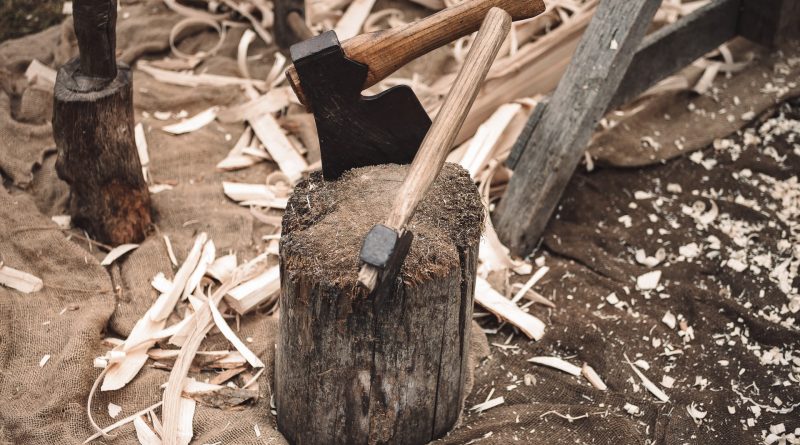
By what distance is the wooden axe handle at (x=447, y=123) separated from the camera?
2102 mm

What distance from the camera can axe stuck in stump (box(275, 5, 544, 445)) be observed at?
2246mm

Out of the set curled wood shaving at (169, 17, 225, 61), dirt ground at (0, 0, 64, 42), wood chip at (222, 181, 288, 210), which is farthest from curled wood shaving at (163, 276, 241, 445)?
dirt ground at (0, 0, 64, 42)

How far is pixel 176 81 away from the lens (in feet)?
14.2

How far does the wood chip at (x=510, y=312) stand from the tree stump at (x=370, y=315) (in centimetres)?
57

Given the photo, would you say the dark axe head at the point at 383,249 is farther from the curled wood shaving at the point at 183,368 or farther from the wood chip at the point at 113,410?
the wood chip at the point at 113,410

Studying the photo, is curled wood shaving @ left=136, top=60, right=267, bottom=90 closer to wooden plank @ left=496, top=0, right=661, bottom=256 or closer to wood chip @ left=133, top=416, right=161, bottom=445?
wooden plank @ left=496, top=0, right=661, bottom=256

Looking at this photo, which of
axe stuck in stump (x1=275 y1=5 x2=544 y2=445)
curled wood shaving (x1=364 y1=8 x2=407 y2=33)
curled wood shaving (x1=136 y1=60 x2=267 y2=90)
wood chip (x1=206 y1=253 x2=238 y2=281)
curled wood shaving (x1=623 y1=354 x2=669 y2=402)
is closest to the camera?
axe stuck in stump (x1=275 y1=5 x2=544 y2=445)

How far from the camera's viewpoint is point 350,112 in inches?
95.1

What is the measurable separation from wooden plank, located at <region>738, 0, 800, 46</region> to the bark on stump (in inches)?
117

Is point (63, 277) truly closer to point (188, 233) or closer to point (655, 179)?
point (188, 233)

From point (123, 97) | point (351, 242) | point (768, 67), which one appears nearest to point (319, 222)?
point (351, 242)

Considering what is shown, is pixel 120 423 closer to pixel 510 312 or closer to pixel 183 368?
pixel 183 368

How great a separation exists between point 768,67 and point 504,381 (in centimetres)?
250

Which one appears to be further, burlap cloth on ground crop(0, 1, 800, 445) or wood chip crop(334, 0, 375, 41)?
wood chip crop(334, 0, 375, 41)
